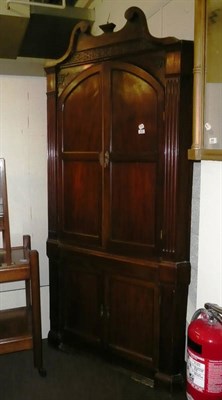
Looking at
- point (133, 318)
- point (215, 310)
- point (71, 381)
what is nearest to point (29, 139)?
point (133, 318)

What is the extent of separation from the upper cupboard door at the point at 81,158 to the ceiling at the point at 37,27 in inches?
23.8

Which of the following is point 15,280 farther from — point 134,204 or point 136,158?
point 136,158

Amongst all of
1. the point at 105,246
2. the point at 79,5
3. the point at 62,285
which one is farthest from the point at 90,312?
the point at 79,5

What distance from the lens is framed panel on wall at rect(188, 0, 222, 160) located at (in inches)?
66.9

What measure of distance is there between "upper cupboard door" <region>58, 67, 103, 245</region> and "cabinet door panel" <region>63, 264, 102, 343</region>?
0.24m

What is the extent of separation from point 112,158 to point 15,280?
0.95 metres

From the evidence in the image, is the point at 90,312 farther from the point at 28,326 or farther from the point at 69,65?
the point at 69,65

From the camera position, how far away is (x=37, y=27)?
9.12 ft

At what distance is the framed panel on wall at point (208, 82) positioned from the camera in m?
1.70

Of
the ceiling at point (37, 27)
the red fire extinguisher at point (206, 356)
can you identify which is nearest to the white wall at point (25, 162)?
the ceiling at point (37, 27)

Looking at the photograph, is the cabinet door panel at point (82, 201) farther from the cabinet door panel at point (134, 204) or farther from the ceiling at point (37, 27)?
the ceiling at point (37, 27)

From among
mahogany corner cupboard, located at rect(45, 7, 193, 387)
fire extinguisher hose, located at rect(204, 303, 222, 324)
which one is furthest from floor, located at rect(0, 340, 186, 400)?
fire extinguisher hose, located at rect(204, 303, 222, 324)

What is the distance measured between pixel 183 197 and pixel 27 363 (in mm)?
1581

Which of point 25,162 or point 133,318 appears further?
point 25,162
